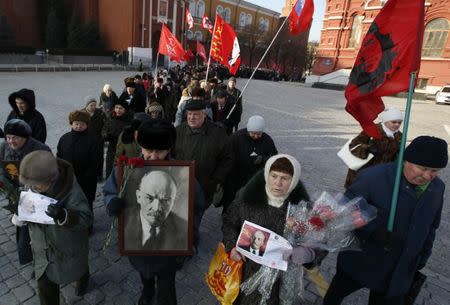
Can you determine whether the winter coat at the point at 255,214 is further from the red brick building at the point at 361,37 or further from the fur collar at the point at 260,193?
the red brick building at the point at 361,37

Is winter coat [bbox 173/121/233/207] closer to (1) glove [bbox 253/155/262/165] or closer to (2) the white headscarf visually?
(1) glove [bbox 253/155/262/165]

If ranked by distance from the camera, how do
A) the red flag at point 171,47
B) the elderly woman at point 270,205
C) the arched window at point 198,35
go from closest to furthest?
the elderly woman at point 270,205
the red flag at point 171,47
the arched window at point 198,35

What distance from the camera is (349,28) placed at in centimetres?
3812

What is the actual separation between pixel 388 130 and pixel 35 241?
3.91 meters

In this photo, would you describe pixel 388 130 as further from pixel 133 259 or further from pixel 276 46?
pixel 276 46

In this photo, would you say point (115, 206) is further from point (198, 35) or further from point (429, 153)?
point (198, 35)

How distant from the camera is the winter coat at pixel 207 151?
3496 mm

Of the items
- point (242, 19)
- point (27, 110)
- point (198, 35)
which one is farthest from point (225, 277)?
point (242, 19)

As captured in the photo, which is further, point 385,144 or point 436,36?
point 436,36

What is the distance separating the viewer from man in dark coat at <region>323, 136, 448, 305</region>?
195cm

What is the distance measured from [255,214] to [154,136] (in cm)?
92

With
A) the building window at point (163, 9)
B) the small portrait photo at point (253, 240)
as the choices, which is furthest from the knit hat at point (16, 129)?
the building window at point (163, 9)

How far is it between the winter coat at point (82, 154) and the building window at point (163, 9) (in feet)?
136

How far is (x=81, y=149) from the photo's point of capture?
3729mm
